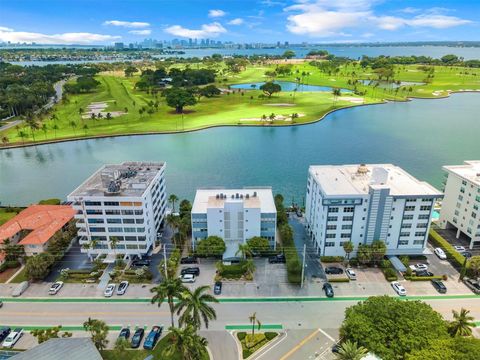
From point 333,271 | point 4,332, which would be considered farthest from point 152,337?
point 333,271

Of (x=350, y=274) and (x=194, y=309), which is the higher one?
(x=194, y=309)

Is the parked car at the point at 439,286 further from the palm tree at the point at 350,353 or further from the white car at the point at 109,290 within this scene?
the white car at the point at 109,290

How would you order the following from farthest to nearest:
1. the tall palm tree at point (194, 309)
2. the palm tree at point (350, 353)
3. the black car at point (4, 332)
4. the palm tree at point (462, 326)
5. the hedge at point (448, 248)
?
the hedge at point (448, 248)
the black car at point (4, 332)
the palm tree at point (462, 326)
the tall palm tree at point (194, 309)
the palm tree at point (350, 353)

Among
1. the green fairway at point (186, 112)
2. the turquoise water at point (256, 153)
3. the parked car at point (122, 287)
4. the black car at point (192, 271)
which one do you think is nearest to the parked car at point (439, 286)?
the turquoise water at point (256, 153)

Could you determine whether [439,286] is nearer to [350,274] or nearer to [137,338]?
[350,274]

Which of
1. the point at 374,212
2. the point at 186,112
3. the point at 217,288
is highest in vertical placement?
the point at 374,212

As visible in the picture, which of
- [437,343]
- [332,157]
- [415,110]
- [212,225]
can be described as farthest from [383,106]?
[437,343]

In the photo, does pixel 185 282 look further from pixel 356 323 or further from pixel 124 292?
pixel 356 323

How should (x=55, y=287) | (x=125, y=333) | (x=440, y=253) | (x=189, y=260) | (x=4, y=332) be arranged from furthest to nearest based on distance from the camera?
(x=440, y=253), (x=189, y=260), (x=55, y=287), (x=4, y=332), (x=125, y=333)
